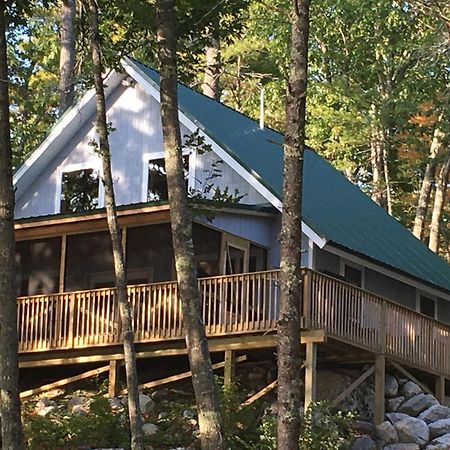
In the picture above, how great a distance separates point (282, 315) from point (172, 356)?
1104cm

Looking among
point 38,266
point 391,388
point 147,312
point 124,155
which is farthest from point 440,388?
point 38,266

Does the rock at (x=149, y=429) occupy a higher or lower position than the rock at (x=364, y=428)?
lower

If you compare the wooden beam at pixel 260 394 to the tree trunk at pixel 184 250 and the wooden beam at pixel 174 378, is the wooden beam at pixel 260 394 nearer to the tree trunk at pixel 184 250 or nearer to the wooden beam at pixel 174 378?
the wooden beam at pixel 174 378

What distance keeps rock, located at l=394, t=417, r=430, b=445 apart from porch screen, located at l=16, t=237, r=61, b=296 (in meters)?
8.96

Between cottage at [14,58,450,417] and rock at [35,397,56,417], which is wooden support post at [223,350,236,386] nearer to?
cottage at [14,58,450,417]

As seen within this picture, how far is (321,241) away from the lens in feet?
68.0

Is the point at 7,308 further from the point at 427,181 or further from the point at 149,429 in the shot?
the point at 427,181

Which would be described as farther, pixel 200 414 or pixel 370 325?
pixel 370 325

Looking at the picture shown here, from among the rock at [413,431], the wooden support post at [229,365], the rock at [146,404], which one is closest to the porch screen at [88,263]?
the wooden support post at [229,365]

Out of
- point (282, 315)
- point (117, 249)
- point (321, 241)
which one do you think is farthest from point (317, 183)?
point (282, 315)

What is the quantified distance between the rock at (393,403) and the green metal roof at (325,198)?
313 centimetres

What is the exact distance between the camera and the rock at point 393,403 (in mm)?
21223

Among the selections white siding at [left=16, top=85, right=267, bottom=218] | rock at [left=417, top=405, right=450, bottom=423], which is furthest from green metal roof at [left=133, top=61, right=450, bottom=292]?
rock at [left=417, top=405, right=450, bottom=423]

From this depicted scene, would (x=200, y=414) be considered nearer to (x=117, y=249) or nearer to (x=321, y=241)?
(x=117, y=249)
